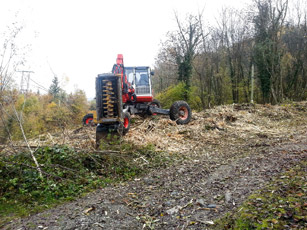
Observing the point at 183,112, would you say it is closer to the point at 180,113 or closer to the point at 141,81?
the point at 180,113

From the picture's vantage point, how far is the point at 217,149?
249 inches

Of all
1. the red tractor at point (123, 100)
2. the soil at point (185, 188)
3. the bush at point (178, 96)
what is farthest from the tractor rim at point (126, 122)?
the bush at point (178, 96)

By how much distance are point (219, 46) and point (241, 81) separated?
3.99m

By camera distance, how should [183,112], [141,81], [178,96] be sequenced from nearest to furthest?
[183,112], [141,81], [178,96]

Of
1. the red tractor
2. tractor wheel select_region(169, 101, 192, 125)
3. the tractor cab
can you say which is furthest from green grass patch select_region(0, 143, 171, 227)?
the tractor cab

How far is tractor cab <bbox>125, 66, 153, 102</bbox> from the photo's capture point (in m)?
9.98

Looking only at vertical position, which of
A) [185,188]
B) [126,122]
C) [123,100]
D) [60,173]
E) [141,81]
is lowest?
[185,188]

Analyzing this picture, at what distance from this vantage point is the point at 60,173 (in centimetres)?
414

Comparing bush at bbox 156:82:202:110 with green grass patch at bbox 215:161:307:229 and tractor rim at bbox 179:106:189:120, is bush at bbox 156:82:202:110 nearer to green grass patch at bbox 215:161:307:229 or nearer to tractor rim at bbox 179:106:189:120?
tractor rim at bbox 179:106:189:120

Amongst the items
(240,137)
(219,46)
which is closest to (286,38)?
(219,46)

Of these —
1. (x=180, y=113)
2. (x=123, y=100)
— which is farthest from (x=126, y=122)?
(x=180, y=113)

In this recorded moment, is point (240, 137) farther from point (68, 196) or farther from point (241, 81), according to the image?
point (241, 81)

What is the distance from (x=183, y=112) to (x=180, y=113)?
7.2 inches

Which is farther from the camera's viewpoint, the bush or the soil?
the bush
